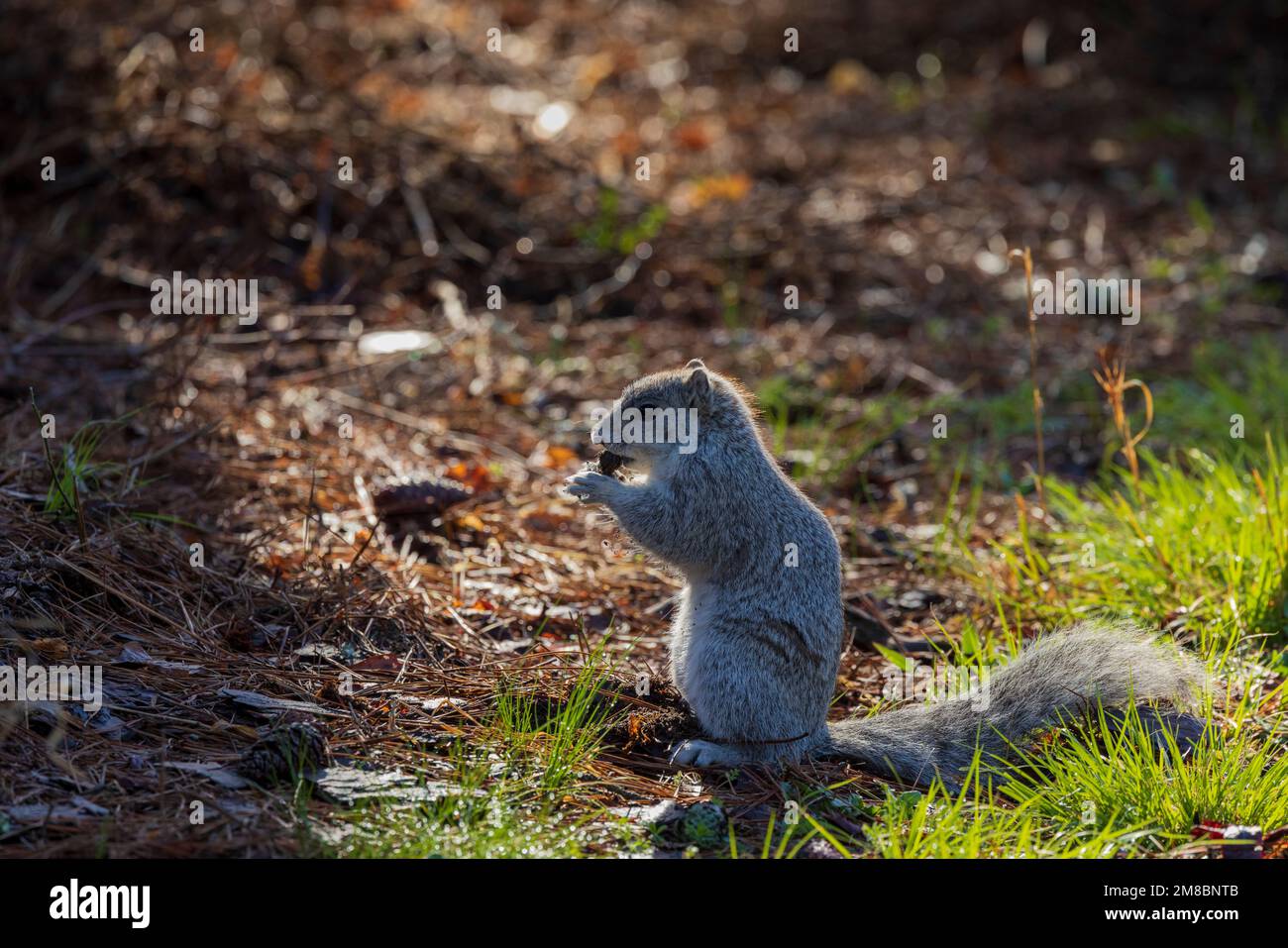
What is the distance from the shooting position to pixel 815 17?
14.2 metres

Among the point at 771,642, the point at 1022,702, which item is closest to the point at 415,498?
the point at 771,642

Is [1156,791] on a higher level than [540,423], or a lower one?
lower

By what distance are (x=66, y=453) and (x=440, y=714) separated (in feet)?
5.13

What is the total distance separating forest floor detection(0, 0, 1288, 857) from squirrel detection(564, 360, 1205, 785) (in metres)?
0.14

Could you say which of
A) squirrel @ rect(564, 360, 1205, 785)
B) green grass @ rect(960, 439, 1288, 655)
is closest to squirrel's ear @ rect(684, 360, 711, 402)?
squirrel @ rect(564, 360, 1205, 785)

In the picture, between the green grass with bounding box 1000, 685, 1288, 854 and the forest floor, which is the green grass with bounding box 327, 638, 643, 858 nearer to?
the forest floor

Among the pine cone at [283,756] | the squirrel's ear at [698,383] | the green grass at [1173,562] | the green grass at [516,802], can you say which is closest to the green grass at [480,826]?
the green grass at [516,802]

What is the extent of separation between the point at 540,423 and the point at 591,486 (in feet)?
8.16

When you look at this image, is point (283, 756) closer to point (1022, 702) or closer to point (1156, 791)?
point (1022, 702)

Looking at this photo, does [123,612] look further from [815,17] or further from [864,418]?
[815,17]

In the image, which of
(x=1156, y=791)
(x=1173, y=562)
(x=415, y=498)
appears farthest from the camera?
(x=415, y=498)

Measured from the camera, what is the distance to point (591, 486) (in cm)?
400

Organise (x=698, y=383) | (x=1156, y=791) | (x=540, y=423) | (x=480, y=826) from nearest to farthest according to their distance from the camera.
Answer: (x=480, y=826) → (x=1156, y=791) → (x=698, y=383) → (x=540, y=423)

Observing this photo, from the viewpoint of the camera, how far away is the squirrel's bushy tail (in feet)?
12.5
